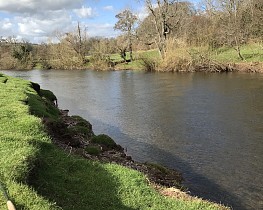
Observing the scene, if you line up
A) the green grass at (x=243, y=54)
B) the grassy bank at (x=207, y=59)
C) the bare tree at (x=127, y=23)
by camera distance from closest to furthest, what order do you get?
the grassy bank at (x=207, y=59) < the green grass at (x=243, y=54) < the bare tree at (x=127, y=23)

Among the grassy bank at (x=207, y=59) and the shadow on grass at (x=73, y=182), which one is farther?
the grassy bank at (x=207, y=59)

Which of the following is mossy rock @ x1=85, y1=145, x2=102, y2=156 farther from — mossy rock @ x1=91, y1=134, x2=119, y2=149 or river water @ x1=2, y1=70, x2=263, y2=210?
river water @ x1=2, y1=70, x2=263, y2=210

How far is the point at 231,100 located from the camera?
27516mm

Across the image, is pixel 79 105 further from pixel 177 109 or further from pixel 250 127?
pixel 250 127

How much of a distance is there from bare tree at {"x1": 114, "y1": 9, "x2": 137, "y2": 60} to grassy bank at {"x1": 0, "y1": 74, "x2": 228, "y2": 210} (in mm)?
70026

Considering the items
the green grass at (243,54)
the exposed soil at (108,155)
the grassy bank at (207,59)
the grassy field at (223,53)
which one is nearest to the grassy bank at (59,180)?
the exposed soil at (108,155)

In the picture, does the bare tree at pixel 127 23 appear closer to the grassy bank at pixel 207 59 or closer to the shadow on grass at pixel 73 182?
the grassy bank at pixel 207 59

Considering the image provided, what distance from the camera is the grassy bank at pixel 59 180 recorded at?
6.31 m

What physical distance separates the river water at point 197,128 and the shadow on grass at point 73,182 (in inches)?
179

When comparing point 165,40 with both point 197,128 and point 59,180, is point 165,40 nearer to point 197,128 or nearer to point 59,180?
point 197,128

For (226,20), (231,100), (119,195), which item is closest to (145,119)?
(231,100)

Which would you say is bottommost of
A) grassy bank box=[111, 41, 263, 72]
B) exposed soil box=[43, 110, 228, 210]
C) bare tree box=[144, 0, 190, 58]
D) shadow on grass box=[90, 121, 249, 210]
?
shadow on grass box=[90, 121, 249, 210]

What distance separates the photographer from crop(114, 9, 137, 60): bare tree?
7800 cm

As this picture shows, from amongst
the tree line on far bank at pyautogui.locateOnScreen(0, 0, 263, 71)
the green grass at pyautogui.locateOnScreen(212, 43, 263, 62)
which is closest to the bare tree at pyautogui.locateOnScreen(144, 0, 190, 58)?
the tree line on far bank at pyautogui.locateOnScreen(0, 0, 263, 71)
